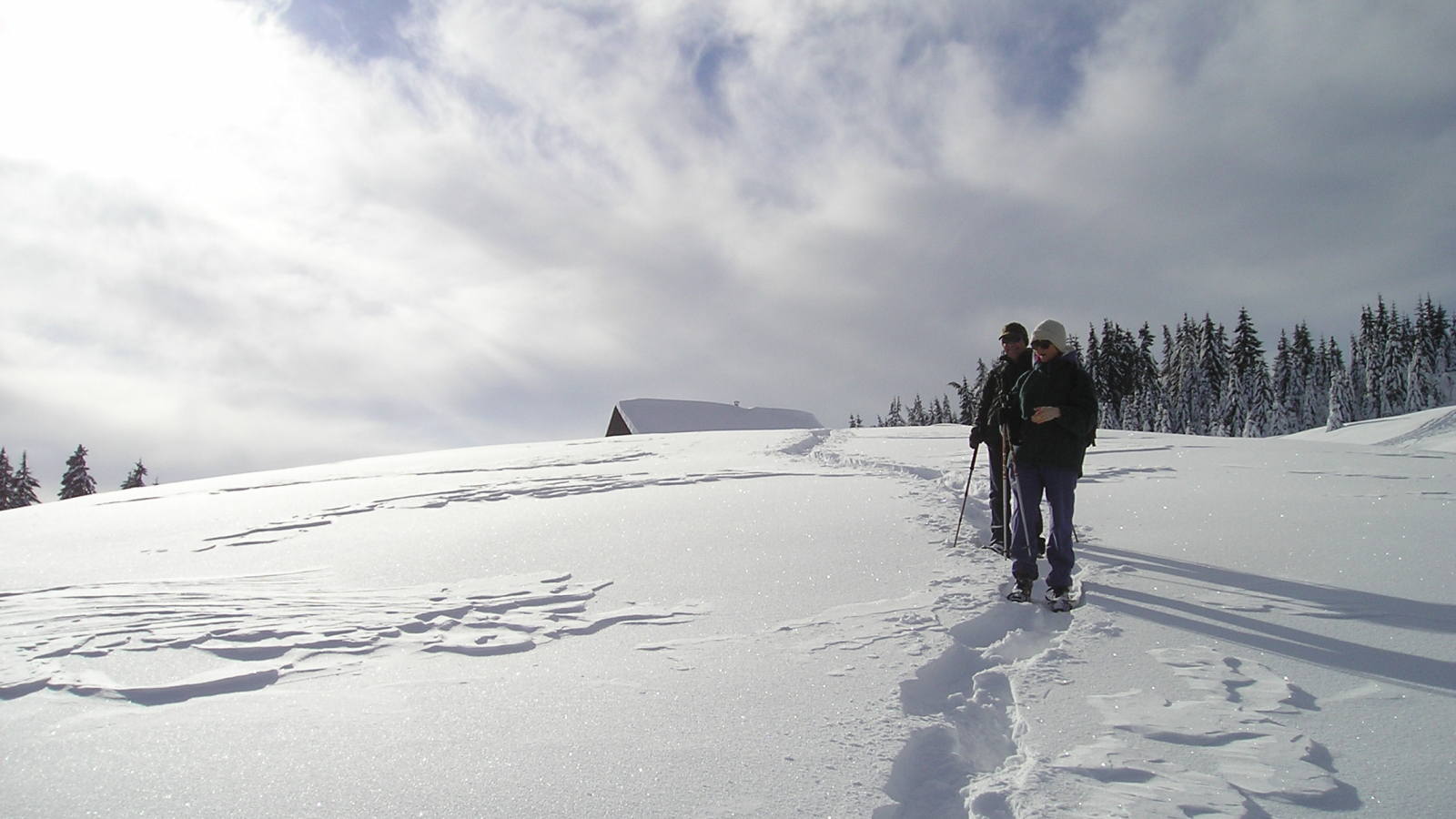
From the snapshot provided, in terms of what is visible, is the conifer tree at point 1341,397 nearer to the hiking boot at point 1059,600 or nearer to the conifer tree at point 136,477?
the hiking boot at point 1059,600

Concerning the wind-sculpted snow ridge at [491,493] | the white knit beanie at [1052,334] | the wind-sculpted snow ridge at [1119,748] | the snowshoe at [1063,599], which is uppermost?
the white knit beanie at [1052,334]

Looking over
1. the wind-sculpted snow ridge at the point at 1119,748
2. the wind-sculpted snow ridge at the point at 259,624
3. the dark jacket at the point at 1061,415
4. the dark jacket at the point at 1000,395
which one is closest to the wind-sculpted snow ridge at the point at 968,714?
the wind-sculpted snow ridge at the point at 1119,748

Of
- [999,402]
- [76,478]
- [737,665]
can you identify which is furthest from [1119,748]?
[76,478]

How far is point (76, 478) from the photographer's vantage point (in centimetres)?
4184

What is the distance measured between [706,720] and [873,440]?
453 inches

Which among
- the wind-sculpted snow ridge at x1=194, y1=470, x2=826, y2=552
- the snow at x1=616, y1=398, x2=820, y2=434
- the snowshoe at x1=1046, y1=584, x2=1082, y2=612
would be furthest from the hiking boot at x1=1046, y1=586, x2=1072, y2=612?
the snow at x1=616, y1=398, x2=820, y2=434

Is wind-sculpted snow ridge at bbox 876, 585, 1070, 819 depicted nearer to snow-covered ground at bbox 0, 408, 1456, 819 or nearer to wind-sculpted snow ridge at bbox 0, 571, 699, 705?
snow-covered ground at bbox 0, 408, 1456, 819

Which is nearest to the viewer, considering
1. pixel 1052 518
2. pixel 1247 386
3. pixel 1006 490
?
pixel 1052 518

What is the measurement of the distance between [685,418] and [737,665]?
3067 centimetres

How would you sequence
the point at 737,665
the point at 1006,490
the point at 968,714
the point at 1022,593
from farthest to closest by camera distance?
the point at 1006,490, the point at 1022,593, the point at 737,665, the point at 968,714

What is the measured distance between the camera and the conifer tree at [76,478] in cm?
4169

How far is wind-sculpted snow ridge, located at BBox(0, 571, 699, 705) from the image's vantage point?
2.97 metres

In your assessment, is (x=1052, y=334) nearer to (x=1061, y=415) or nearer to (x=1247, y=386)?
(x=1061, y=415)

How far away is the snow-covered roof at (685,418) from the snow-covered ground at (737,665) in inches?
964
